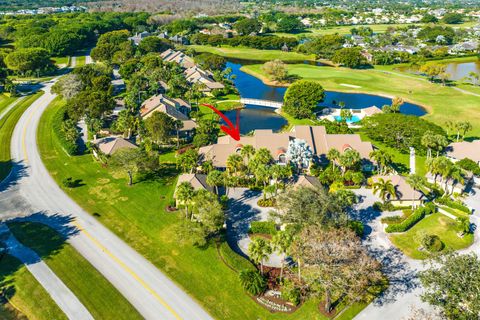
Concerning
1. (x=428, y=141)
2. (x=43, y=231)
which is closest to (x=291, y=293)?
(x=43, y=231)

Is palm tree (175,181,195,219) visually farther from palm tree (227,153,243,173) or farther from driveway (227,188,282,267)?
palm tree (227,153,243,173)

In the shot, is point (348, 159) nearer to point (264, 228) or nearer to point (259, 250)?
point (264, 228)

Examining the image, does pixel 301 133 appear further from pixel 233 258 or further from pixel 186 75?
pixel 186 75

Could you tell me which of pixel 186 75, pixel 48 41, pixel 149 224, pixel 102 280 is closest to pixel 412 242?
pixel 149 224

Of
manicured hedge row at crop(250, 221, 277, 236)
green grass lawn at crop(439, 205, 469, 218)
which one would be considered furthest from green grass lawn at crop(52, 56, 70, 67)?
green grass lawn at crop(439, 205, 469, 218)

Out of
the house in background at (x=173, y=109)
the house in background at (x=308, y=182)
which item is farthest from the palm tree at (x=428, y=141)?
the house in background at (x=173, y=109)

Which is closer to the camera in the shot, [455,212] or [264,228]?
[264,228]

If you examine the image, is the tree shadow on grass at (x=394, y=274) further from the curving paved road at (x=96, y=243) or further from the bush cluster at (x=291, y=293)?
the curving paved road at (x=96, y=243)
